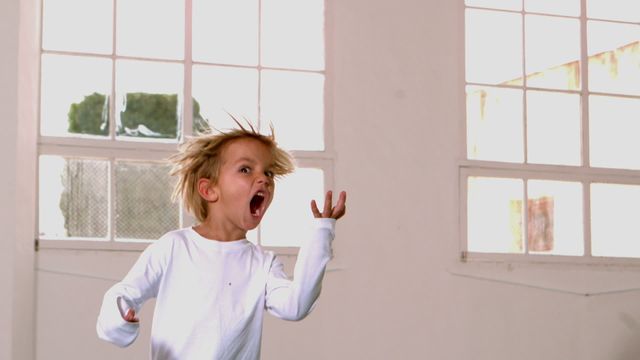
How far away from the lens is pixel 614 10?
5555mm

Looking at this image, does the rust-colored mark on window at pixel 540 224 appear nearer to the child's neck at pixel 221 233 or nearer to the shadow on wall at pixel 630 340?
the shadow on wall at pixel 630 340

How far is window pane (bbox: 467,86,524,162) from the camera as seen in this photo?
521cm

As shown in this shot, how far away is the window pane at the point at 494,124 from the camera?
5.21m

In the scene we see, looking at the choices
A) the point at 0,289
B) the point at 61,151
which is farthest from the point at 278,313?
the point at 61,151

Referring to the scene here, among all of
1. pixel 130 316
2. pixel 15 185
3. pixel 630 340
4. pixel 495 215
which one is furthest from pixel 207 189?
pixel 630 340

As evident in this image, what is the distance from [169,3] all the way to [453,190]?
5.13 ft

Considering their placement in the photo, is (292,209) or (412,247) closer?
(292,209)

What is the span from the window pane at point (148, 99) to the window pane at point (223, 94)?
91mm

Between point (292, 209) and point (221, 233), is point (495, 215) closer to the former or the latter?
point (292, 209)

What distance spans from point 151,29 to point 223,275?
232 centimetres

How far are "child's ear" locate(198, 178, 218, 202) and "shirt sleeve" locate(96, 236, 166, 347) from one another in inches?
7.3

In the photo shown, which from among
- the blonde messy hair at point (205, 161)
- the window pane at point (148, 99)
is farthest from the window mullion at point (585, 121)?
the blonde messy hair at point (205, 161)

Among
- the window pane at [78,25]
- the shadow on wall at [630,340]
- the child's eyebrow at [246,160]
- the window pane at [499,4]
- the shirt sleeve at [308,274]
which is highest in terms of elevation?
the window pane at [499,4]

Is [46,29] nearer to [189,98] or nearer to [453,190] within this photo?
[189,98]
